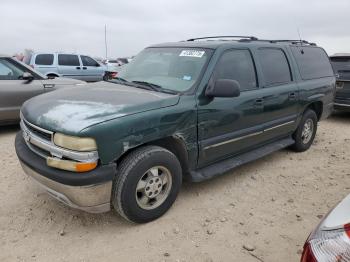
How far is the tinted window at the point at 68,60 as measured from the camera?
14.0m

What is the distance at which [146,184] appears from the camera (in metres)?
3.26

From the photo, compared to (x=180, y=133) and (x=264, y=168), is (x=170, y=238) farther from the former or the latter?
(x=264, y=168)

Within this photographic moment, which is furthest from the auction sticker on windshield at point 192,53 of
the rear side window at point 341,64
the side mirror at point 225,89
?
the rear side window at point 341,64

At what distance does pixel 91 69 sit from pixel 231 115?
1203 centimetres

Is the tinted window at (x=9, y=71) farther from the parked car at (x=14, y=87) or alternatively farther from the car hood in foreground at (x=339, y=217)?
the car hood in foreground at (x=339, y=217)

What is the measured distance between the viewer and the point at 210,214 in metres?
3.59

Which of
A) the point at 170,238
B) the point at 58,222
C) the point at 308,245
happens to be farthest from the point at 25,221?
the point at 308,245

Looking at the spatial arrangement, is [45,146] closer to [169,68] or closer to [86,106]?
[86,106]

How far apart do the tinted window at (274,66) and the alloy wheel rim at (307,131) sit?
3.38 feet

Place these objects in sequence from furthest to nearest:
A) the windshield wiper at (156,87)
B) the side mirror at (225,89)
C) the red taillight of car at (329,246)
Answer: the windshield wiper at (156,87) → the side mirror at (225,89) → the red taillight of car at (329,246)

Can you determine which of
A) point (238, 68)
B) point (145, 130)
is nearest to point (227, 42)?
point (238, 68)

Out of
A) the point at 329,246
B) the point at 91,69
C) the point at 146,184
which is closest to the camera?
the point at 329,246

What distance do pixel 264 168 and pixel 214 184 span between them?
39.6 inches

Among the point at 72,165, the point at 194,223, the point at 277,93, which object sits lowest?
the point at 194,223
